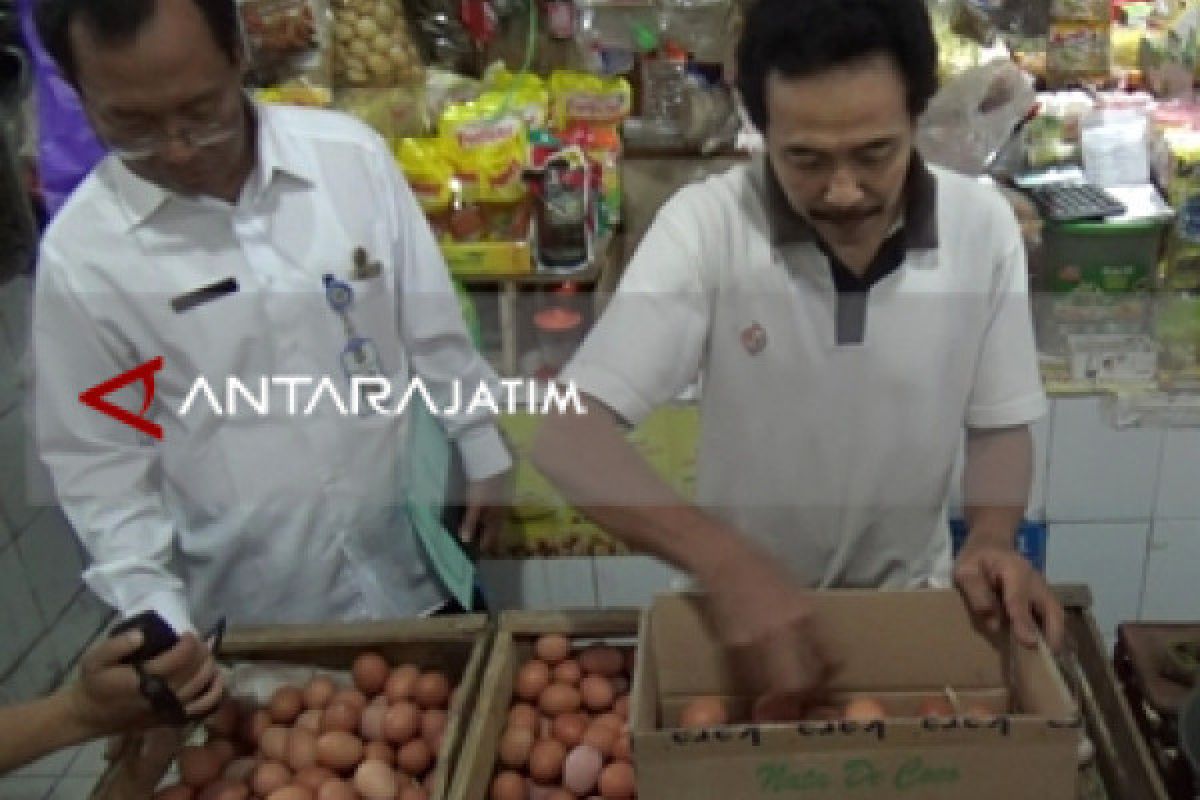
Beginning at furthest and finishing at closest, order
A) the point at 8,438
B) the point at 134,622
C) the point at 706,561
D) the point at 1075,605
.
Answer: the point at 8,438, the point at 1075,605, the point at 134,622, the point at 706,561

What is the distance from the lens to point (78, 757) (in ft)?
8.00

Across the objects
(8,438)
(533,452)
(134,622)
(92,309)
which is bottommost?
(8,438)

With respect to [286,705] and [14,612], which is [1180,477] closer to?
[286,705]

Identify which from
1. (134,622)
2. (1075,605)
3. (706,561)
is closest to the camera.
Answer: (706,561)

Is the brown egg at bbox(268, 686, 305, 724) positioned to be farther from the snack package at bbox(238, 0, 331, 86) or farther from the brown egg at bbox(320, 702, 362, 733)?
the snack package at bbox(238, 0, 331, 86)

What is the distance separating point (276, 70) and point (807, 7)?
1636mm

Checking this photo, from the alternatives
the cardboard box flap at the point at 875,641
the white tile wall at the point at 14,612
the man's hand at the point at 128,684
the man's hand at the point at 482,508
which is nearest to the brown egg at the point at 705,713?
the cardboard box flap at the point at 875,641

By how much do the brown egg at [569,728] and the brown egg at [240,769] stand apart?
13.3 inches

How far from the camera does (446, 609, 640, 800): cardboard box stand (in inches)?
46.3

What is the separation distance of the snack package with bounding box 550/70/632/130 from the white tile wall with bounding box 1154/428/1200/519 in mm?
1307

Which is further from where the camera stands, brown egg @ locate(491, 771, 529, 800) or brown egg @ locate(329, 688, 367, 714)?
brown egg @ locate(329, 688, 367, 714)

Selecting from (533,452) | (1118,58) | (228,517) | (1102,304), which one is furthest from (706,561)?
(1118,58)

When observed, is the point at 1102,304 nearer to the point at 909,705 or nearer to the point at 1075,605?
the point at 1075,605

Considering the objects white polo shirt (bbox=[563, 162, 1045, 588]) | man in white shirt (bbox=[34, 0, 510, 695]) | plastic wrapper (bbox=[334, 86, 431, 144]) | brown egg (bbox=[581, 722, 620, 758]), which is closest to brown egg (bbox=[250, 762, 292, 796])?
man in white shirt (bbox=[34, 0, 510, 695])
